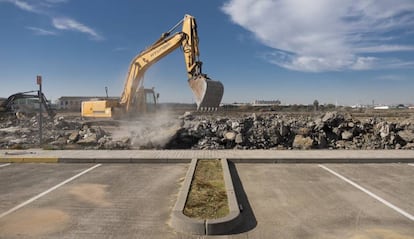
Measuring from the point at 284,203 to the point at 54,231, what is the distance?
158 inches

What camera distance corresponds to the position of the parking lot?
16.8 ft

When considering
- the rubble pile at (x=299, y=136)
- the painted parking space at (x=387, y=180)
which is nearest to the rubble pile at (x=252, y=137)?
the rubble pile at (x=299, y=136)

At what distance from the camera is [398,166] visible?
410 inches

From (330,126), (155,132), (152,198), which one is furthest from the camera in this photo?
(330,126)

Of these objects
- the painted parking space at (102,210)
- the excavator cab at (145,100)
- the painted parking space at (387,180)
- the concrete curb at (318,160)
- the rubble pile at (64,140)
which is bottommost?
the painted parking space at (102,210)

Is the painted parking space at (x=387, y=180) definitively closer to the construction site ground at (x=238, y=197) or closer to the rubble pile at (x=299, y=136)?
the construction site ground at (x=238, y=197)

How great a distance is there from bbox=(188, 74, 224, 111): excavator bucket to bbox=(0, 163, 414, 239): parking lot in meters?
9.06

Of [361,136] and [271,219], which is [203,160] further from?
[361,136]

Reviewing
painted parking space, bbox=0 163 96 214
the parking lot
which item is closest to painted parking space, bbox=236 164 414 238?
the parking lot

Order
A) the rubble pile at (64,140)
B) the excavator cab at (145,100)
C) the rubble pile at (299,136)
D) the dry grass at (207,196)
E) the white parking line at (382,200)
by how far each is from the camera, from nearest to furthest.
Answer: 1. the dry grass at (207,196)
2. the white parking line at (382,200)
3. the rubble pile at (64,140)
4. the rubble pile at (299,136)
5. the excavator cab at (145,100)

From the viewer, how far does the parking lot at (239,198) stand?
512 centimetres

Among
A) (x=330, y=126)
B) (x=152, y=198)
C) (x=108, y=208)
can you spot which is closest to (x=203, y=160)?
(x=152, y=198)

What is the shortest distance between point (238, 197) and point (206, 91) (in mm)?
12444

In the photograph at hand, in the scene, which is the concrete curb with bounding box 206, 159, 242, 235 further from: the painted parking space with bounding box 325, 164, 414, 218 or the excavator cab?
the excavator cab
